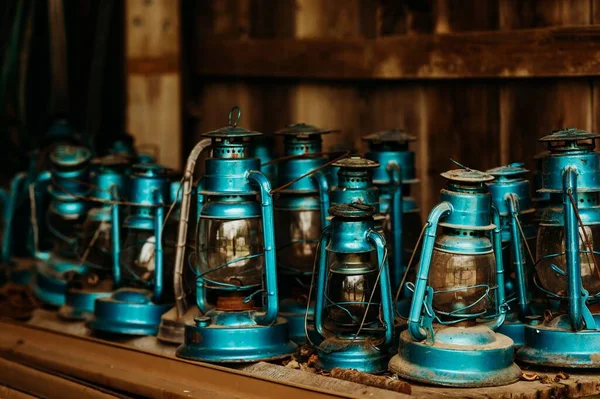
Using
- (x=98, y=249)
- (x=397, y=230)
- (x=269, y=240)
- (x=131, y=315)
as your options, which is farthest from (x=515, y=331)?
(x=98, y=249)

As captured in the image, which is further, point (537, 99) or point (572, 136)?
point (537, 99)

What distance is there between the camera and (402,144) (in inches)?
169

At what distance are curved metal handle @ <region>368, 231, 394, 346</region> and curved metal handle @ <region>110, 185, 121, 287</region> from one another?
4.23 ft

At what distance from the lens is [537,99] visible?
437 centimetres

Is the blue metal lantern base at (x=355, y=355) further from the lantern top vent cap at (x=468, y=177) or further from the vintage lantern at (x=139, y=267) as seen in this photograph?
the vintage lantern at (x=139, y=267)

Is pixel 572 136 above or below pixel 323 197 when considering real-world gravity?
above

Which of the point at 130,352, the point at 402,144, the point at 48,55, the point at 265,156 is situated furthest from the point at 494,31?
the point at 48,55

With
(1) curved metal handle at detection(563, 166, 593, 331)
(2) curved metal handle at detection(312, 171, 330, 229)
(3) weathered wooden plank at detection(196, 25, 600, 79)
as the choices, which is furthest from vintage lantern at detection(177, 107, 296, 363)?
(3) weathered wooden plank at detection(196, 25, 600, 79)

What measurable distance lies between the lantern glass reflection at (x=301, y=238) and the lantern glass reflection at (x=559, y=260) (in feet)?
2.78

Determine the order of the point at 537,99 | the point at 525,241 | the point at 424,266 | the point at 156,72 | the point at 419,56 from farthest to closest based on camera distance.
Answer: the point at 156,72, the point at 419,56, the point at 537,99, the point at 525,241, the point at 424,266

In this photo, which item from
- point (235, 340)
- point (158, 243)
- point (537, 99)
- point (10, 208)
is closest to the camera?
point (235, 340)

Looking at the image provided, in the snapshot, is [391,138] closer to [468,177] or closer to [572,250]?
[468,177]

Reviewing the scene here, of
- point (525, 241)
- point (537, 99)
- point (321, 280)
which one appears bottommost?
point (321, 280)

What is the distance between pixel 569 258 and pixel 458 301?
0.34m
